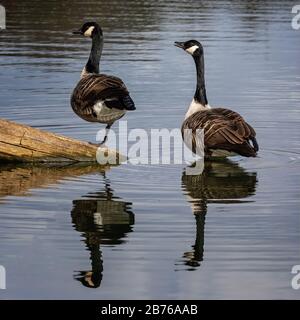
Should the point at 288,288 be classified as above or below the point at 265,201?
below

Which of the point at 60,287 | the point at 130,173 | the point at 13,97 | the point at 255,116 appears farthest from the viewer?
the point at 13,97

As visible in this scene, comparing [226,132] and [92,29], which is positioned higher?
[92,29]

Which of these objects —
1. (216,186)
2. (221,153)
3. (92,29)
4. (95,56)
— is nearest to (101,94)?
(221,153)

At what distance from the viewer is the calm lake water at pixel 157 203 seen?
33.9ft

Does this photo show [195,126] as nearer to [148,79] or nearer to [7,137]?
[7,137]

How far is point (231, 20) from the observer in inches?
1489

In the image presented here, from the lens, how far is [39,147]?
15.5 metres

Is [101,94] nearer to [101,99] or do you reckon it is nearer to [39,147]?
[101,99]

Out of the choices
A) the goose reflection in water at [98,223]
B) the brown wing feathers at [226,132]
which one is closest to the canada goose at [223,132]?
the brown wing feathers at [226,132]

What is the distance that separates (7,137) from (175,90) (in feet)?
25.2

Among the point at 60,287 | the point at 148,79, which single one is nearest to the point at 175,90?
the point at 148,79

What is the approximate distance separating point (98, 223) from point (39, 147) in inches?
130

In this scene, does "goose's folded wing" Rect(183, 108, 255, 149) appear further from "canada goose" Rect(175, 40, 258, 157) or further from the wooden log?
the wooden log

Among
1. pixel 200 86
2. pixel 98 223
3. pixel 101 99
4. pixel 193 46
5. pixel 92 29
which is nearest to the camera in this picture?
pixel 98 223
